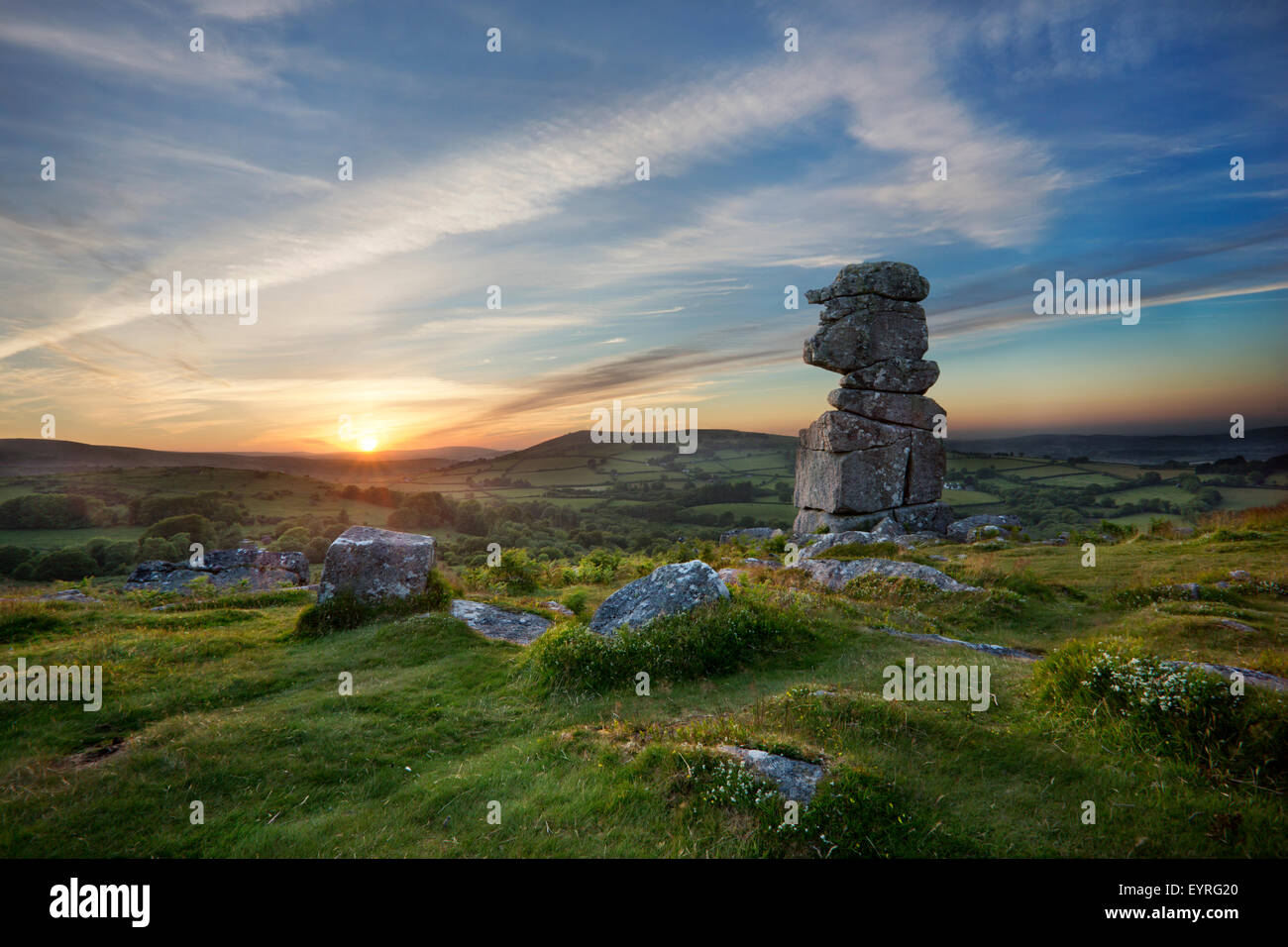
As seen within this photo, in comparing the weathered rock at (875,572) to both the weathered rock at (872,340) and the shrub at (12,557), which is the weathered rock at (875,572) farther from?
the shrub at (12,557)

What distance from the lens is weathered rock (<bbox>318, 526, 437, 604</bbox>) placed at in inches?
588

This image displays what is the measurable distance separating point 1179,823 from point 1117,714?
2.10m

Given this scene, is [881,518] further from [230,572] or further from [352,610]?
[230,572]

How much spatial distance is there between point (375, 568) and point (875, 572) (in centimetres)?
1432

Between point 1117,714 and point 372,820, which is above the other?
point 1117,714

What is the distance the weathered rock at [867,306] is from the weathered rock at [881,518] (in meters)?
10.7

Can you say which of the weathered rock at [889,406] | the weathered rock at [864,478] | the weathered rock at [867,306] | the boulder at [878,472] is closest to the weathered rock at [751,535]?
the boulder at [878,472]

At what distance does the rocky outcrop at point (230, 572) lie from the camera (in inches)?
860

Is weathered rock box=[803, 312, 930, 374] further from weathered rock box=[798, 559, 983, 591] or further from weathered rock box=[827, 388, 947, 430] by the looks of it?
weathered rock box=[798, 559, 983, 591]

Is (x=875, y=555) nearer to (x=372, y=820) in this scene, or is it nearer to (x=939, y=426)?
(x=939, y=426)

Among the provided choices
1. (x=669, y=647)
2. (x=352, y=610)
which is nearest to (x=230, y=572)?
(x=352, y=610)

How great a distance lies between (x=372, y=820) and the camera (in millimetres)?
6457
